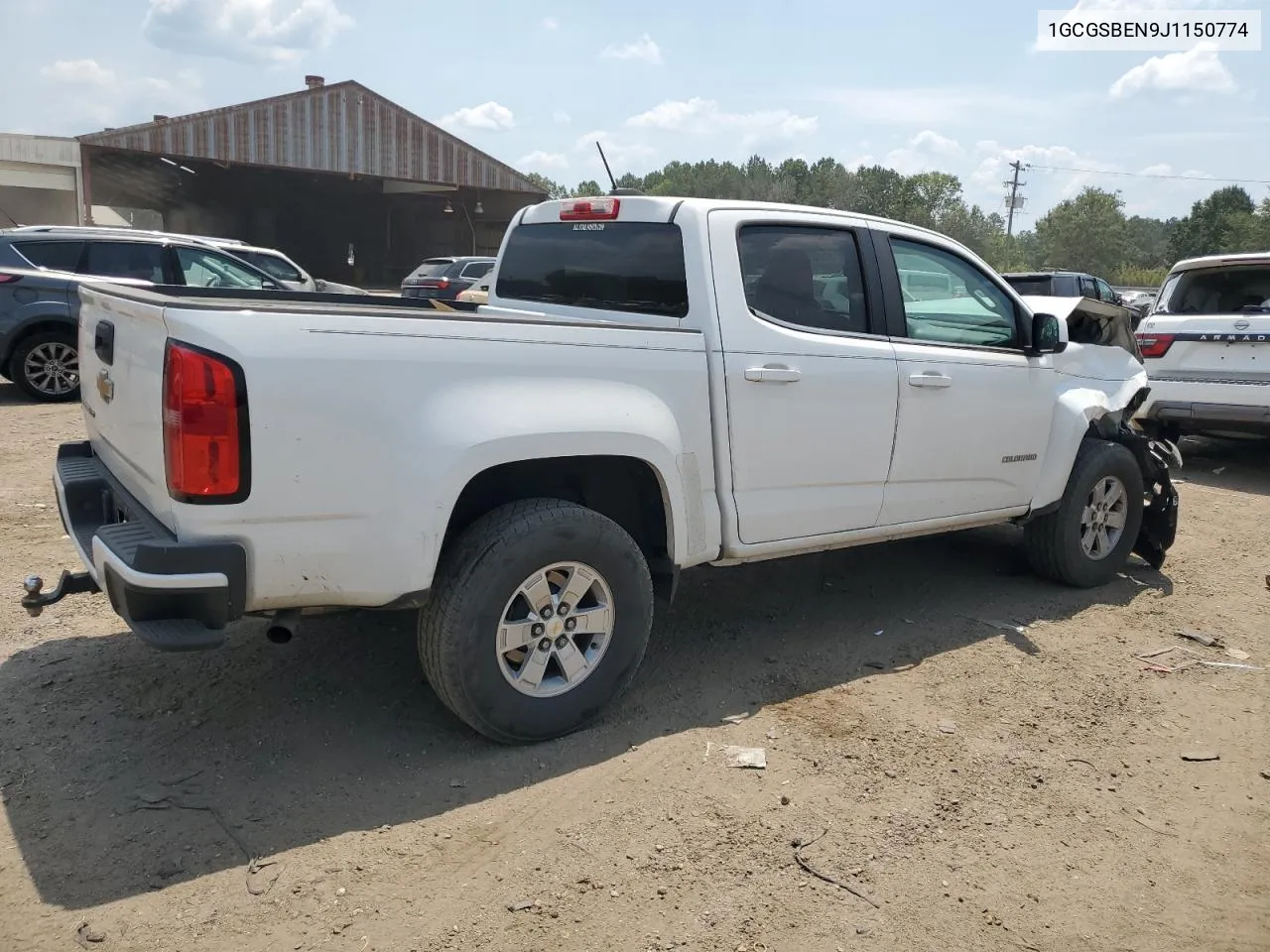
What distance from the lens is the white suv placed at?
8430 mm

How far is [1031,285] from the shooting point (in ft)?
48.8

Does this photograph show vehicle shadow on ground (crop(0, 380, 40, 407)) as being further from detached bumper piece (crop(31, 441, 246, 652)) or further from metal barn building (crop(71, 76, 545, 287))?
metal barn building (crop(71, 76, 545, 287))

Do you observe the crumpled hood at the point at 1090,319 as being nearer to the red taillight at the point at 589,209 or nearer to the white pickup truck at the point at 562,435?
the white pickup truck at the point at 562,435

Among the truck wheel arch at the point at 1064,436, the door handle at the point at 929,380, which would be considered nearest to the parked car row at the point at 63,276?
the door handle at the point at 929,380

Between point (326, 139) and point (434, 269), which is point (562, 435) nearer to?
point (434, 269)

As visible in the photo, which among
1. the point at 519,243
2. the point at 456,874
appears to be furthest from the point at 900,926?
the point at 519,243

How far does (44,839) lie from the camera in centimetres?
294

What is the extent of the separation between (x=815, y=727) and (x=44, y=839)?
2565mm

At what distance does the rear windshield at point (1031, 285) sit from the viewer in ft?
44.7

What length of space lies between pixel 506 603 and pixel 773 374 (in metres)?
1.41

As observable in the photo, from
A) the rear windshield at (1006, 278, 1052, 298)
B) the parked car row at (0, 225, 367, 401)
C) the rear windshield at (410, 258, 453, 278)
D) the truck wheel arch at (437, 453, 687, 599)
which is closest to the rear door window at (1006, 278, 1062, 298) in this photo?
the rear windshield at (1006, 278, 1052, 298)

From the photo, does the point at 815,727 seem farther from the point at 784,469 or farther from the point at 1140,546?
the point at 1140,546

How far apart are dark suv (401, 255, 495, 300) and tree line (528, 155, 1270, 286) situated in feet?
151

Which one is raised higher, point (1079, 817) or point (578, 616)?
point (578, 616)
